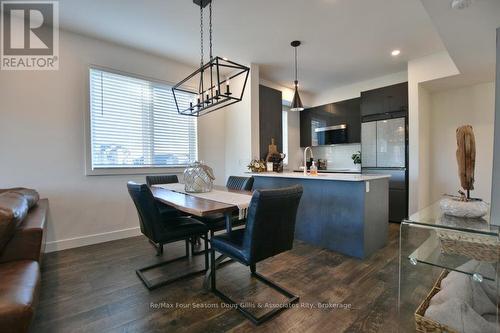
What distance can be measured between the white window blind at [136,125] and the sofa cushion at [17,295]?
6.98 ft

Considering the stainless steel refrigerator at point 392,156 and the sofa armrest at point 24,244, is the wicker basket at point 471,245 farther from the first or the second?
the stainless steel refrigerator at point 392,156

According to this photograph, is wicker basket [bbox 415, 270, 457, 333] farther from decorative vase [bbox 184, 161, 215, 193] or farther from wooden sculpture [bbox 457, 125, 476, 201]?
decorative vase [bbox 184, 161, 215, 193]

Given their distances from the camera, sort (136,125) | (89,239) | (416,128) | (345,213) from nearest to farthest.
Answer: (345,213), (89,239), (136,125), (416,128)

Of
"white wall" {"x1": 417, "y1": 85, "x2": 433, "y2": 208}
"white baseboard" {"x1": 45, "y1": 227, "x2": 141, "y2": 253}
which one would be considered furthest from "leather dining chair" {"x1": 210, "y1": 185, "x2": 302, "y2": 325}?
"white wall" {"x1": 417, "y1": 85, "x2": 433, "y2": 208}

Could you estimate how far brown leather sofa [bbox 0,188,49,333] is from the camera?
105 cm

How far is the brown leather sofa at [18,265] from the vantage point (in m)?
1.05

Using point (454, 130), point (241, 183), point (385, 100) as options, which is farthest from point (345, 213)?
point (454, 130)

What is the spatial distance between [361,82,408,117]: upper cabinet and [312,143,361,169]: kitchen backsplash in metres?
0.97

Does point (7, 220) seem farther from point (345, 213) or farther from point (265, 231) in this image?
point (345, 213)

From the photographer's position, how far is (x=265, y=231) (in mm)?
1688

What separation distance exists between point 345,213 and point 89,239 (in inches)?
134

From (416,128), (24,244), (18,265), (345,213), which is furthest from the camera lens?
(416,128)

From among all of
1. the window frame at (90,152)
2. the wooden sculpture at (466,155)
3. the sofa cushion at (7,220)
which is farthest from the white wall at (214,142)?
the wooden sculpture at (466,155)

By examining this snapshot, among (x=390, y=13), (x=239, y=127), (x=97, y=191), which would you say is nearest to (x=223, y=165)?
(x=239, y=127)
